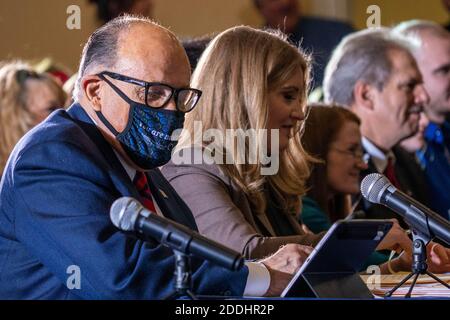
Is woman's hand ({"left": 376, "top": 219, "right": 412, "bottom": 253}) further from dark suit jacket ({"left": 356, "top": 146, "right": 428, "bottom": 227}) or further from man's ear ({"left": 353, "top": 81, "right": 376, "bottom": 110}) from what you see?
man's ear ({"left": 353, "top": 81, "right": 376, "bottom": 110})

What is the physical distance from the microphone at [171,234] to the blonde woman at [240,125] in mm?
1187

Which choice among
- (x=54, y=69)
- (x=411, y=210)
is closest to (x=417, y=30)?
(x=54, y=69)

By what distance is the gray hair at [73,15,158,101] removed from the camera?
2812mm

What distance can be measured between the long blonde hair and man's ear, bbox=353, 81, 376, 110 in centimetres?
146

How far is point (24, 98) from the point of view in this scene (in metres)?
4.86

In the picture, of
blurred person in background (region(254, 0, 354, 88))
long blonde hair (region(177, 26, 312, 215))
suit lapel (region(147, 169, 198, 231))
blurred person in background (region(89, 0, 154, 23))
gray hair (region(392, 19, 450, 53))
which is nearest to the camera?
suit lapel (region(147, 169, 198, 231))

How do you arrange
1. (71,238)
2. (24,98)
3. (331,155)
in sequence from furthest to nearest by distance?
1. (24,98)
2. (331,155)
3. (71,238)

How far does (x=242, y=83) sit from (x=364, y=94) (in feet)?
5.55

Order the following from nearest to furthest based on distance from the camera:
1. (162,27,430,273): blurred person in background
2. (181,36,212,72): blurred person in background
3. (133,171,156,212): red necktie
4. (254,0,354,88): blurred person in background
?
(133,171,156,212): red necktie → (162,27,430,273): blurred person in background → (181,36,212,72): blurred person in background → (254,0,354,88): blurred person in background

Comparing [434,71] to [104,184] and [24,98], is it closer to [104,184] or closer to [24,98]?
[24,98]

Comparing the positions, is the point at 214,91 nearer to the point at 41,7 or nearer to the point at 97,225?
the point at 97,225

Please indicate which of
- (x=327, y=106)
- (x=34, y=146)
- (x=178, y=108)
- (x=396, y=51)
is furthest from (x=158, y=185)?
(x=396, y=51)

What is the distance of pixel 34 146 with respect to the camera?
2555mm

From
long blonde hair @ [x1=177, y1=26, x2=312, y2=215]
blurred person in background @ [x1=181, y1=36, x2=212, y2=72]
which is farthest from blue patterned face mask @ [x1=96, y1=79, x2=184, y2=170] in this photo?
blurred person in background @ [x1=181, y1=36, x2=212, y2=72]
